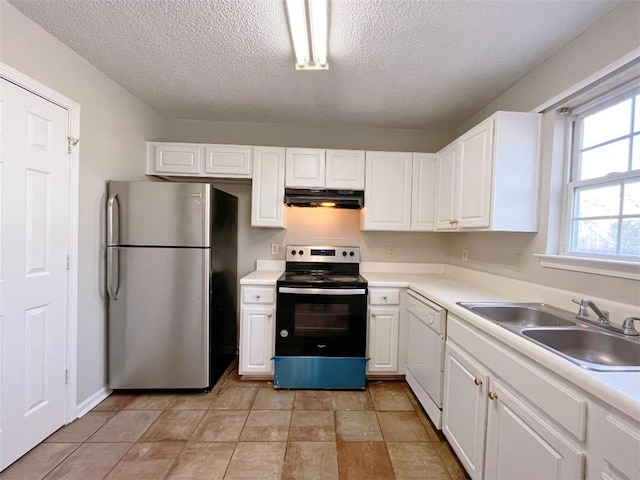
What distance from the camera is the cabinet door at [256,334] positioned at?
2391 millimetres

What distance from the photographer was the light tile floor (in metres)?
1.53

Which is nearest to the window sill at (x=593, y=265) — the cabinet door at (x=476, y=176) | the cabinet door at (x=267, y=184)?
the cabinet door at (x=476, y=176)

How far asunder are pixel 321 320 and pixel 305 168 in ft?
4.51

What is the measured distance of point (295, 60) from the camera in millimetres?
1853

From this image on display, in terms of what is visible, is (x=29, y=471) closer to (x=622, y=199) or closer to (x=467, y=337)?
(x=467, y=337)

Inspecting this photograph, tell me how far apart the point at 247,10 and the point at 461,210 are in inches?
73.6

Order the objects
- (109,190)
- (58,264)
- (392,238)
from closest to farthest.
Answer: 1. (58,264)
2. (109,190)
3. (392,238)

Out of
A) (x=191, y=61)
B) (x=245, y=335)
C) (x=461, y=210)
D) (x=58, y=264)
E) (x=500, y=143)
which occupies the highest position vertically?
(x=191, y=61)

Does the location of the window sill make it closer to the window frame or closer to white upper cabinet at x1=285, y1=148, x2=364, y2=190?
the window frame

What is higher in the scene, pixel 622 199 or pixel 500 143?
pixel 500 143

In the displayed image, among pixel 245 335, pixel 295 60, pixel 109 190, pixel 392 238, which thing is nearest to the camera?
pixel 295 60

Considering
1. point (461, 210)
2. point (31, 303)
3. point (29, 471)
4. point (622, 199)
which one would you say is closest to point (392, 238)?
point (461, 210)

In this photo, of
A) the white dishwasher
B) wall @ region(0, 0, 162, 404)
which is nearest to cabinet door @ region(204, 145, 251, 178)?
wall @ region(0, 0, 162, 404)

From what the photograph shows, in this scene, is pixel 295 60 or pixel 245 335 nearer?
pixel 295 60
